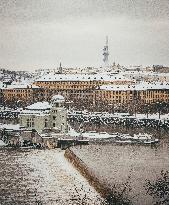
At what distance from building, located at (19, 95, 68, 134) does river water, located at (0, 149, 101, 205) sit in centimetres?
235

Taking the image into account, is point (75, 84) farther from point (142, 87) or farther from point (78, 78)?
point (142, 87)

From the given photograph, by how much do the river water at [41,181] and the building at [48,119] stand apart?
2.35 meters

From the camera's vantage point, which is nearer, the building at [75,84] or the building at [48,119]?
the building at [48,119]

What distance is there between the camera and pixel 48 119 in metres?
14.8

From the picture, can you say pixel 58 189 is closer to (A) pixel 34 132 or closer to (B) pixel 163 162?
(B) pixel 163 162

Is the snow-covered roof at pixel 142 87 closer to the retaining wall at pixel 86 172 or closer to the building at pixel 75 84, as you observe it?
the building at pixel 75 84

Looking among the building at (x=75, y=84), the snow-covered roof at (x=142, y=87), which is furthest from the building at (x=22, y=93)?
the snow-covered roof at (x=142, y=87)

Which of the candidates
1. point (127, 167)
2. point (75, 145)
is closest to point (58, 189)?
point (127, 167)

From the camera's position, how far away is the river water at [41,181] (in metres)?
7.77

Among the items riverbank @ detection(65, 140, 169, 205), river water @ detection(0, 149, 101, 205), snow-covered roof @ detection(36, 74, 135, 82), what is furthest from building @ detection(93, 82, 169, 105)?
river water @ detection(0, 149, 101, 205)

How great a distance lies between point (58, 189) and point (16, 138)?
6.05 metres

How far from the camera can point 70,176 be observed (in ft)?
31.7

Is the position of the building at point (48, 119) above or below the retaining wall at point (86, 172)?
above

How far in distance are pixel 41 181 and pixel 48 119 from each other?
5.78 m
